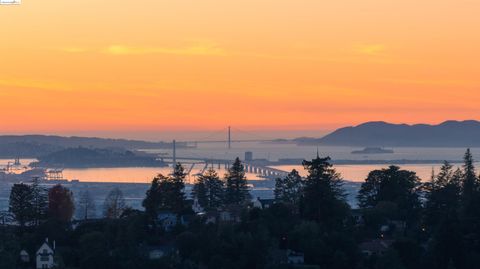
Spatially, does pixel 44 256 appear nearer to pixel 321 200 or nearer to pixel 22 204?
pixel 22 204

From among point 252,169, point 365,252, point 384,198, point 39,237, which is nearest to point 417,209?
point 384,198

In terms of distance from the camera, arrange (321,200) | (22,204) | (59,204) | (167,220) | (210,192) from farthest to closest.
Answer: (210,192) → (59,204) → (22,204) → (167,220) → (321,200)

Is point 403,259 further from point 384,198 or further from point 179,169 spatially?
point 179,169

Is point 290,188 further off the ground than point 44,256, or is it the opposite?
point 290,188

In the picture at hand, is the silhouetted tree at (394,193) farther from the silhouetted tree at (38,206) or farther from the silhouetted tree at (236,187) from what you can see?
the silhouetted tree at (38,206)

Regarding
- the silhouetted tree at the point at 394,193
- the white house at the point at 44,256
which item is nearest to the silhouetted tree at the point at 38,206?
the white house at the point at 44,256

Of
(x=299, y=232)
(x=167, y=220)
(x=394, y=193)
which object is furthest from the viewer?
(x=394, y=193)

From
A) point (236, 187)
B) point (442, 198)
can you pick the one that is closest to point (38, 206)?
point (236, 187)

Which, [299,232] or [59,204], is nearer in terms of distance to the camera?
[299,232]

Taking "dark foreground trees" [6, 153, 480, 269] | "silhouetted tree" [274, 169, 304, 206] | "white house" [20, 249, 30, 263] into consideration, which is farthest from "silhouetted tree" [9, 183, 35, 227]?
"silhouetted tree" [274, 169, 304, 206]
